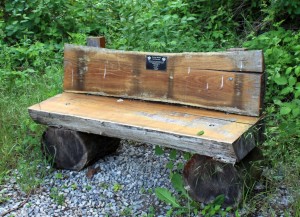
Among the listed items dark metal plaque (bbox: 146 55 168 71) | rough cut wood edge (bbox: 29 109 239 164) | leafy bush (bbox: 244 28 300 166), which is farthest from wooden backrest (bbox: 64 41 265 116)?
rough cut wood edge (bbox: 29 109 239 164)

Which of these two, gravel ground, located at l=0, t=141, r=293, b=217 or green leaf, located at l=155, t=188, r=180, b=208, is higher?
green leaf, located at l=155, t=188, r=180, b=208

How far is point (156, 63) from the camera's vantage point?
11.8ft

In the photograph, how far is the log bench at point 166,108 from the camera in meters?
3.08

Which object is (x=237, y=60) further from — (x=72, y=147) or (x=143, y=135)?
(x=72, y=147)

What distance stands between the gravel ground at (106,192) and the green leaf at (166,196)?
4.1 inches

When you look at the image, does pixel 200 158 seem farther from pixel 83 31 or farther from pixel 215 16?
pixel 83 31

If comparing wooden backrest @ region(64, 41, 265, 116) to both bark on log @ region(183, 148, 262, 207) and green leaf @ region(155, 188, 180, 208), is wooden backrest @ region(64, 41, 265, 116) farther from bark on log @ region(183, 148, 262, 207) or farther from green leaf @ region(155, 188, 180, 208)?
green leaf @ region(155, 188, 180, 208)

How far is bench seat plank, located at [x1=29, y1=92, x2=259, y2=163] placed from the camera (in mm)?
2922

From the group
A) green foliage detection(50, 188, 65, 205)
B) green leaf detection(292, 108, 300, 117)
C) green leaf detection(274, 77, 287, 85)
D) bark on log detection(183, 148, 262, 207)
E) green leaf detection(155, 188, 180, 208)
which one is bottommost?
green foliage detection(50, 188, 65, 205)

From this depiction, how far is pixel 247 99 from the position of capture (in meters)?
3.20

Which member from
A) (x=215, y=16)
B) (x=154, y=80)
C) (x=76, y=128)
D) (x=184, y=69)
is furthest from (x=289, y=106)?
(x=215, y=16)

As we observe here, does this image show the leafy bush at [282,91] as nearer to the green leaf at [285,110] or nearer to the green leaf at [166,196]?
the green leaf at [285,110]

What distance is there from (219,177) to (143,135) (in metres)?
0.59

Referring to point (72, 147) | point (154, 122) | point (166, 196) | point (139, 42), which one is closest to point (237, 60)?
point (154, 122)
